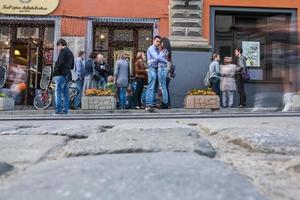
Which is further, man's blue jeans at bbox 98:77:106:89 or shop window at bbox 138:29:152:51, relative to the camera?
shop window at bbox 138:29:152:51

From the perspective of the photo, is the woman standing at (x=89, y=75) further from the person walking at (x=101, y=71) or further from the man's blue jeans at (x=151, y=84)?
the man's blue jeans at (x=151, y=84)

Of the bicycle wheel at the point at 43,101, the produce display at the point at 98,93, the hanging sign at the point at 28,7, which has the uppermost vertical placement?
the hanging sign at the point at 28,7

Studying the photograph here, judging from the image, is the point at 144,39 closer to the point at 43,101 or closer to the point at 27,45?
the point at 27,45

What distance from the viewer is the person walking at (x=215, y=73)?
15477mm

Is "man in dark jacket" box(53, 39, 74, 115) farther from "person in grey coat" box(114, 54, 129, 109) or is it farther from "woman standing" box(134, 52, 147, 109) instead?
"woman standing" box(134, 52, 147, 109)

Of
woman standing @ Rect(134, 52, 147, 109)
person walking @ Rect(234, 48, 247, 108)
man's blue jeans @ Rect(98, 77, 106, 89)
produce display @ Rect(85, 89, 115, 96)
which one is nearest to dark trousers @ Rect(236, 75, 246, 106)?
person walking @ Rect(234, 48, 247, 108)

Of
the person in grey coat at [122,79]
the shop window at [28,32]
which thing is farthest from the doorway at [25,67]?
the person in grey coat at [122,79]

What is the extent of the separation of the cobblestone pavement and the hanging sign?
47.7 ft

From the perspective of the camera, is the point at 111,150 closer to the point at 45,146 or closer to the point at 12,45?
the point at 45,146

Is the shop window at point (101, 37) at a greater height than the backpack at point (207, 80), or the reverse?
the shop window at point (101, 37)

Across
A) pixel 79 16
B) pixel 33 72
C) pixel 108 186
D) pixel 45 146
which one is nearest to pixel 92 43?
pixel 79 16

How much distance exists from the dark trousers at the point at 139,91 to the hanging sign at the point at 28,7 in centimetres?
418

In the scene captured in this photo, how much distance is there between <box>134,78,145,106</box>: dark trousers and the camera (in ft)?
47.4

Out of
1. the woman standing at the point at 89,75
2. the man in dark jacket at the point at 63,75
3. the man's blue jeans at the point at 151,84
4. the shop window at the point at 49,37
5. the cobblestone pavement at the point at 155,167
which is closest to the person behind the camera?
the cobblestone pavement at the point at 155,167
